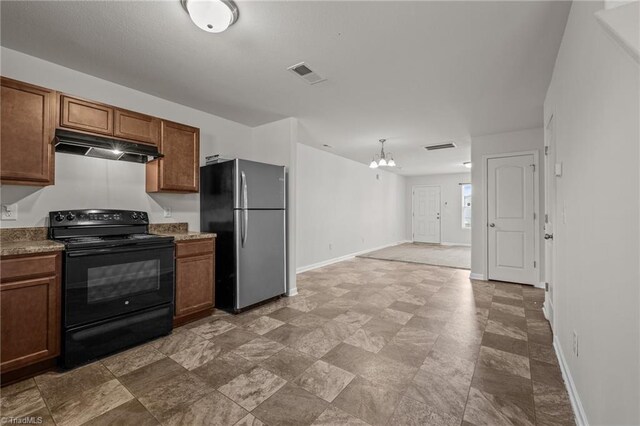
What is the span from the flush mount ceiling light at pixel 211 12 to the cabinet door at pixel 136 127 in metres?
1.38

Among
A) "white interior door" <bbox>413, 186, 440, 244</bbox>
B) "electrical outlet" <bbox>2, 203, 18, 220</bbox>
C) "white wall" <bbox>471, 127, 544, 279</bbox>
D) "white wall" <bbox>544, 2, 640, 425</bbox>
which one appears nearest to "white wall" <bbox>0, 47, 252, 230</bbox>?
"electrical outlet" <bbox>2, 203, 18, 220</bbox>

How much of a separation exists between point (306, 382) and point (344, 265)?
405 cm

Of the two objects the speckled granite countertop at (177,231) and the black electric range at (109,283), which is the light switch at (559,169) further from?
the black electric range at (109,283)

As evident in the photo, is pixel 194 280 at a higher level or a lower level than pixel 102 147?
lower

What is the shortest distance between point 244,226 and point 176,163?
39.6 inches

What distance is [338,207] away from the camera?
646cm

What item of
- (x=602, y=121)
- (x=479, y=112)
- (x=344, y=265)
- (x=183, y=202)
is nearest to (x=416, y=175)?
(x=344, y=265)

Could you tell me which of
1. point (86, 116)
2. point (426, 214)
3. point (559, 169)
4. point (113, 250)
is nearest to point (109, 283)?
point (113, 250)

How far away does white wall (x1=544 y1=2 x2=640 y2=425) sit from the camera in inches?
38.3

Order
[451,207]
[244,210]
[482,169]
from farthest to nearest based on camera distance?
[451,207] < [482,169] < [244,210]

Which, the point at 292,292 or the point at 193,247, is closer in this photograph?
the point at 193,247

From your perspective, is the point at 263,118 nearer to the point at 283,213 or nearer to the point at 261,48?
the point at 283,213

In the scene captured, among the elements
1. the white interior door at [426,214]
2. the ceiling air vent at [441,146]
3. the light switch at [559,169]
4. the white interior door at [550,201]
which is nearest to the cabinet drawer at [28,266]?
the light switch at [559,169]

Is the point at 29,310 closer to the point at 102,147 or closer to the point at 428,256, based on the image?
the point at 102,147
